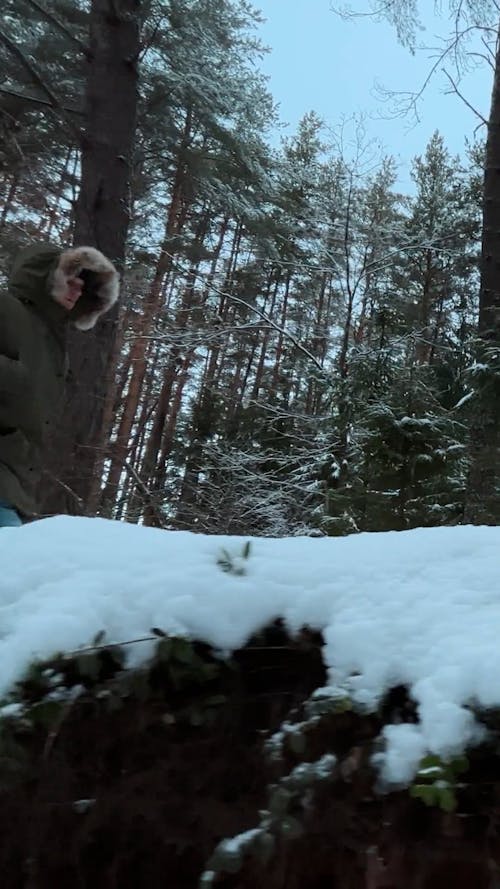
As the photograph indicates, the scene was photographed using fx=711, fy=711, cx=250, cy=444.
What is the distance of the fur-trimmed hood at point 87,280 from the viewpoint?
10.1ft

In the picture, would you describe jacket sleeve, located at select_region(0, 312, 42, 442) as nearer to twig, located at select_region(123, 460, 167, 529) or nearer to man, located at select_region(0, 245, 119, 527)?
man, located at select_region(0, 245, 119, 527)

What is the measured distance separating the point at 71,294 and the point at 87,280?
0.13 metres

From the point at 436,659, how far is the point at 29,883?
2.52ft

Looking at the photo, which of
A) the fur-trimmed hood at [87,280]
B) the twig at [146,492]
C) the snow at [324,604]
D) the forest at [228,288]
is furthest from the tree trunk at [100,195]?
the snow at [324,604]

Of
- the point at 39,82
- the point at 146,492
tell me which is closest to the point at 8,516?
the point at 146,492

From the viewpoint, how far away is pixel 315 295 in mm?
18203

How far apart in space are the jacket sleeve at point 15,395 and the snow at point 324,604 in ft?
4.72

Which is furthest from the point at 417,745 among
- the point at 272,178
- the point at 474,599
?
the point at 272,178

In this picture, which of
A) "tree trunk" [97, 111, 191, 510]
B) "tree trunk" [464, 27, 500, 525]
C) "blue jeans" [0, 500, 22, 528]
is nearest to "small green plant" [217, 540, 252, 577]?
"blue jeans" [0, 500, 22, 528]

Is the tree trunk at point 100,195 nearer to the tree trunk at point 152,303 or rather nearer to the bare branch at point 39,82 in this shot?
the bare branch at point 39,82

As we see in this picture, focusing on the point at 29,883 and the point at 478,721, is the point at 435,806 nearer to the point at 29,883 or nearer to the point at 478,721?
the point at 478,721

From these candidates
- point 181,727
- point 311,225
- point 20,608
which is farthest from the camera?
point 311,225

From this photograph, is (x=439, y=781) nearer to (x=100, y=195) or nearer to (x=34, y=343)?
(x=34, y=343)

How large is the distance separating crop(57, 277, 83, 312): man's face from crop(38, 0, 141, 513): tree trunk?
1.44 m
